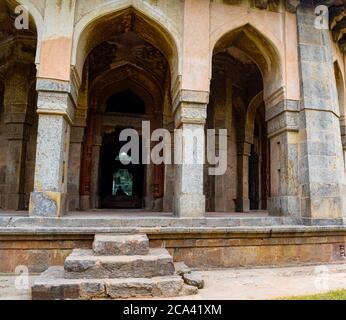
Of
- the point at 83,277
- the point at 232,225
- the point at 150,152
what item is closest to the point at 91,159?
the point at 150,152

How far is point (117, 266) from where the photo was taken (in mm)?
3842

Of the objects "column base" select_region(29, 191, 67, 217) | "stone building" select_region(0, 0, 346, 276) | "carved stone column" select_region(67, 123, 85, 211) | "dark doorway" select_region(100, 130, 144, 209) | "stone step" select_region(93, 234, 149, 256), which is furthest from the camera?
"dark doorway" select_region(100, 130, 144, 209)

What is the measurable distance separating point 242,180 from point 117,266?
300 inches

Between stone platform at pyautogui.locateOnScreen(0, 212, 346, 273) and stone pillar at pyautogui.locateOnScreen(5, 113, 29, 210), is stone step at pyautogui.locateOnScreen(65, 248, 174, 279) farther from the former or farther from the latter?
stone pillar at pyautogui.locateOnScreen(5, 113, 29, 210)

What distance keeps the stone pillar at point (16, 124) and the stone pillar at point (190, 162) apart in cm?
513

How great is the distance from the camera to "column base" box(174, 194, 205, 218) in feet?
17.9

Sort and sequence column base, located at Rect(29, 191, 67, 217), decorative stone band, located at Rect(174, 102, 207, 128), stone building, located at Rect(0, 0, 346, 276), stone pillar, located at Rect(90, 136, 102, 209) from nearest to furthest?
1. column base, located at Rect(29, 191, 67, 217)
2. stone building, located at Rect(0, 0, 346, 276)
3. decorative stone band, located at Rect(174, 102, 207, 128)
4. stone pillar, located at Rect(90, 136, 102, 209)

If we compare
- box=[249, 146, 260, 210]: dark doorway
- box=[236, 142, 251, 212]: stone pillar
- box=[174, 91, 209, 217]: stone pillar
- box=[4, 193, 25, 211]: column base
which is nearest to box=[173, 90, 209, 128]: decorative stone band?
box=[174, 91, 209, 217]: stone pillar

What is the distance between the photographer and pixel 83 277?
371cm

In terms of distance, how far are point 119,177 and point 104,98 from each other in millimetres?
8732

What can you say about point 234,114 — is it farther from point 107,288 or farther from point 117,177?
point 117,177

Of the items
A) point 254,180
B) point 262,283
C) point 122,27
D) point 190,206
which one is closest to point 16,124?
point 122,27

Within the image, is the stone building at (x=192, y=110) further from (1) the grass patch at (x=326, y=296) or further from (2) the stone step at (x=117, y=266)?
(1) the grass patch at (x=326, y=296)
